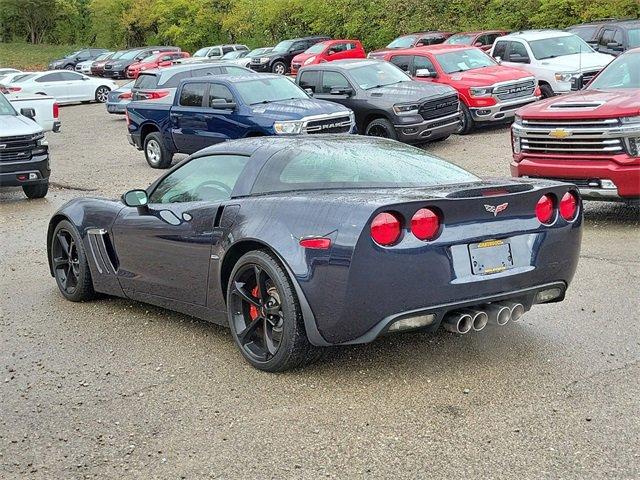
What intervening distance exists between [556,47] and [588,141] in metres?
11.9

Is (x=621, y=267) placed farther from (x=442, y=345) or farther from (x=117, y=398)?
(x=117, y=398)

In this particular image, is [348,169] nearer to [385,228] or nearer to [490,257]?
[385,228]

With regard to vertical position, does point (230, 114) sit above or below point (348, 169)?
below

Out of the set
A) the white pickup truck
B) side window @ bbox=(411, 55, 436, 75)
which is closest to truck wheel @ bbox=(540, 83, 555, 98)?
side window @ bbox=(411, 55, 436, 75)

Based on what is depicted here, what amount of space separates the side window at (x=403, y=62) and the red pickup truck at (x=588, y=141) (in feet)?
31.8

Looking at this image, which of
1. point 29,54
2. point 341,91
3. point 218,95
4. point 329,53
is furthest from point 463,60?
point 29,54

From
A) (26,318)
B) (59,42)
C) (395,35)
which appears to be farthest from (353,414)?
(59,42)

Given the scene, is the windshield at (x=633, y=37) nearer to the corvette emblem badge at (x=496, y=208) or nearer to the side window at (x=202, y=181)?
the side window at (x=202, y=181)

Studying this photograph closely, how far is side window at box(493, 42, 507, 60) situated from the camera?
2119 centimetres

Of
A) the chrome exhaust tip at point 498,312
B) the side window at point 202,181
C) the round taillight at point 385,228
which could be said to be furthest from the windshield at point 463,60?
the round taillight at point 385,228

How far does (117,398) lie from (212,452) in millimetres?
1038

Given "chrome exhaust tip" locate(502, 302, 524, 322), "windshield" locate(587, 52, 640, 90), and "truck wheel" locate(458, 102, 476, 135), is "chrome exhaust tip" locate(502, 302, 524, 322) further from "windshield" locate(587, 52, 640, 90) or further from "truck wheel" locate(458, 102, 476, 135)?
"truck wheel" locate(458, 102, 476, 135)

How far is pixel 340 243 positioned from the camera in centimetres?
494

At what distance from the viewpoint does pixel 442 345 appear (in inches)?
230
